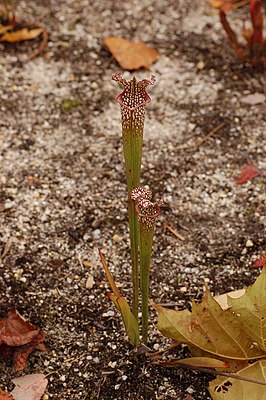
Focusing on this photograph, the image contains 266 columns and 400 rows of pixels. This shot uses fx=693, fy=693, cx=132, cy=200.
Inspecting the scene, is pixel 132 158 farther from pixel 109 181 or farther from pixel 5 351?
pixel 109 181

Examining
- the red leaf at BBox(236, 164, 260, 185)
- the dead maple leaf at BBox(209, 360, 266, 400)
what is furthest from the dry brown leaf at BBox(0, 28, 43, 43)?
the dead maple leaf at BBox(209, 360, 266, 400)

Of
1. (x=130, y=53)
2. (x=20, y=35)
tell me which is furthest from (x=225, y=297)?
(x=20, y=35)

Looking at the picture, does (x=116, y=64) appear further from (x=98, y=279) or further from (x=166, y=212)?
(x=98, y=279)

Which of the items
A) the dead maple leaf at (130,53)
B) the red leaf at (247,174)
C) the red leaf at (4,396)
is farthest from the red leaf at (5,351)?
the dead maple leaf at (130,53)

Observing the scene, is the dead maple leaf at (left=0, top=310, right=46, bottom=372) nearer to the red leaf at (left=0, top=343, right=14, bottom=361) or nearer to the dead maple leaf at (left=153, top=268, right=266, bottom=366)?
the red leaf at (left=0, top=343, right=14, bottom=361)

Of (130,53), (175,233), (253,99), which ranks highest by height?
(130,53)

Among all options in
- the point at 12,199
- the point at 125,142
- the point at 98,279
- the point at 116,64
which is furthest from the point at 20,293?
the point at 116,64
